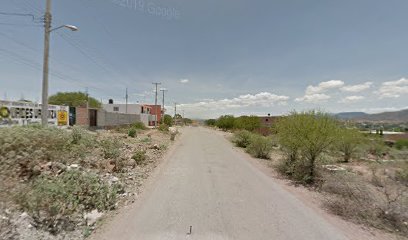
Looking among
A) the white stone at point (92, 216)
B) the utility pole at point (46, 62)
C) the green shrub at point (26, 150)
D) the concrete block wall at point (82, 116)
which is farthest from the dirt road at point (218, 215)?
the concrete block wall at point (82, 116)

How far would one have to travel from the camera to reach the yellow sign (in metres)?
23.2

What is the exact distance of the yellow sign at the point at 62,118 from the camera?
23.2 meters

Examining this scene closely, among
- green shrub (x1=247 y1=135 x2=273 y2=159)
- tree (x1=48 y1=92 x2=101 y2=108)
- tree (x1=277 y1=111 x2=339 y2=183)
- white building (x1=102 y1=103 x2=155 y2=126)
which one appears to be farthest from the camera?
tree (x1=48 y1=92 x2=101 y2=108)

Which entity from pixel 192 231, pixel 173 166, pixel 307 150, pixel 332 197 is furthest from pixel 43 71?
pixel 332 197

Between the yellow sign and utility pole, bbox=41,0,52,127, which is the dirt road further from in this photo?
the yellow sign

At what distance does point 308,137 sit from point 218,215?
18.0 ft

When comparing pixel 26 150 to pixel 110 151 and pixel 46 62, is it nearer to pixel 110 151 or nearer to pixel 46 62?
pixel 110 151

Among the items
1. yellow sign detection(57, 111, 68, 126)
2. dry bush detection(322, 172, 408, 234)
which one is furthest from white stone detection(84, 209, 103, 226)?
yellow sign detection(57, 111, 68, 126)

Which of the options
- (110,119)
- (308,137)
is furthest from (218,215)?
(110,119)

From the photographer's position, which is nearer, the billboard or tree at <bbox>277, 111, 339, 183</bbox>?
tree at <bbox>277, 111, 339, 183</bbox>

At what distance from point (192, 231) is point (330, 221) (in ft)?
10.2

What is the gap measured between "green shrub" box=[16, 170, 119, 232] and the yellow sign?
21.3 meters

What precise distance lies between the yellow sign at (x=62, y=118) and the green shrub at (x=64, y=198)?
21333mm

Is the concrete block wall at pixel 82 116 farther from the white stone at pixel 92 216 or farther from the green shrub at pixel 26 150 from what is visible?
the white stone at pixel 92 216
